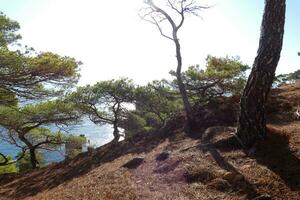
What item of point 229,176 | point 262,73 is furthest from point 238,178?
point 262,73

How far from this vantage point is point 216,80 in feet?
58.0

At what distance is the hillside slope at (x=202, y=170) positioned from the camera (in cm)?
612

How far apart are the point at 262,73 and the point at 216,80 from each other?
10.4 m

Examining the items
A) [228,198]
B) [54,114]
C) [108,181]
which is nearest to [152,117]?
[54,114]

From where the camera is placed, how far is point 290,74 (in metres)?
33.4

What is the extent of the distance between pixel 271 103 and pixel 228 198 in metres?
5.87

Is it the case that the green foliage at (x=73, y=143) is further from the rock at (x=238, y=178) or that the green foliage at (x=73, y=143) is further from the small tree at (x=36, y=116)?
the rock at (x=238, y=178)

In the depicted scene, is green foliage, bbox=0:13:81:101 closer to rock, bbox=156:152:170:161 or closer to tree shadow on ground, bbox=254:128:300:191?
rock, bbox=156:152:170:161

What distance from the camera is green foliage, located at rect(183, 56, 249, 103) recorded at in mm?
17373

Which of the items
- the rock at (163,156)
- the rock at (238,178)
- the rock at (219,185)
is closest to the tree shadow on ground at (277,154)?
the rock at (238,178)

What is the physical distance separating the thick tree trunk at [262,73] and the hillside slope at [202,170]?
35 cm

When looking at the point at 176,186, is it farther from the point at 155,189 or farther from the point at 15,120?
the point at 15,120

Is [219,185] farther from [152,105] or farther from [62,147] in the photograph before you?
[62,147]

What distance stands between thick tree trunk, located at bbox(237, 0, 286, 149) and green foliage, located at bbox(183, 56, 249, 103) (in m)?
9.25
